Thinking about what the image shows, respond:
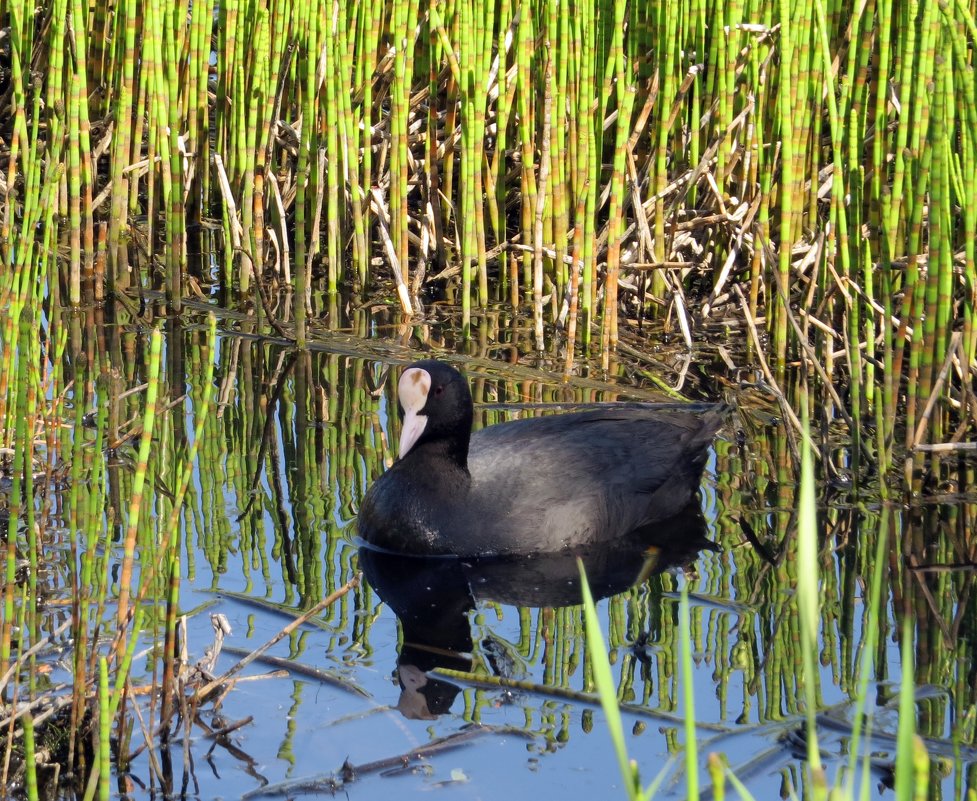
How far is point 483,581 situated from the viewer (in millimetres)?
4348

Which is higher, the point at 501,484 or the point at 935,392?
the point at 935,392

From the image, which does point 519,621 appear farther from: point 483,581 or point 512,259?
point 512,259

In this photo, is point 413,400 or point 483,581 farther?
point 413,400

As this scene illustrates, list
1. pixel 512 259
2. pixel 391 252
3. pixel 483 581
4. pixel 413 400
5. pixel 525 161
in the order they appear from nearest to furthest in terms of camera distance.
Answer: pixel 483 581, pixel 413 400, pixel 525 161, pixel 391 252, pixel 512 259

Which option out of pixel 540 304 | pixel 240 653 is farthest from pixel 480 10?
pixel 240 653

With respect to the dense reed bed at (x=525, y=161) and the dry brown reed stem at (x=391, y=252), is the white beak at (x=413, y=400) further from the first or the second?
the dry brown reed stem at (x=391, y=252)

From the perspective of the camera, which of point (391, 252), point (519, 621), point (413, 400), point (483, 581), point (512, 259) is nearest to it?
point (519, 621)

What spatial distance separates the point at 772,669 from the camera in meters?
3.62

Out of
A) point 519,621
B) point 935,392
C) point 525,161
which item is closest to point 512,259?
point 525,161

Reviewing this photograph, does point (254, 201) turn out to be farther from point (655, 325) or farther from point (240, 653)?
point (240, 653)

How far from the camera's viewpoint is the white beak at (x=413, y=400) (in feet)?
15.0

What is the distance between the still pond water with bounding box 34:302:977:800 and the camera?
312 centimetres

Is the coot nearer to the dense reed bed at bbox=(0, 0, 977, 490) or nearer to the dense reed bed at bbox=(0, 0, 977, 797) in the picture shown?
the dense reed bed at bbox=(0, 0, 977, 797)

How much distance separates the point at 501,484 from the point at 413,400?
1.28 ft
